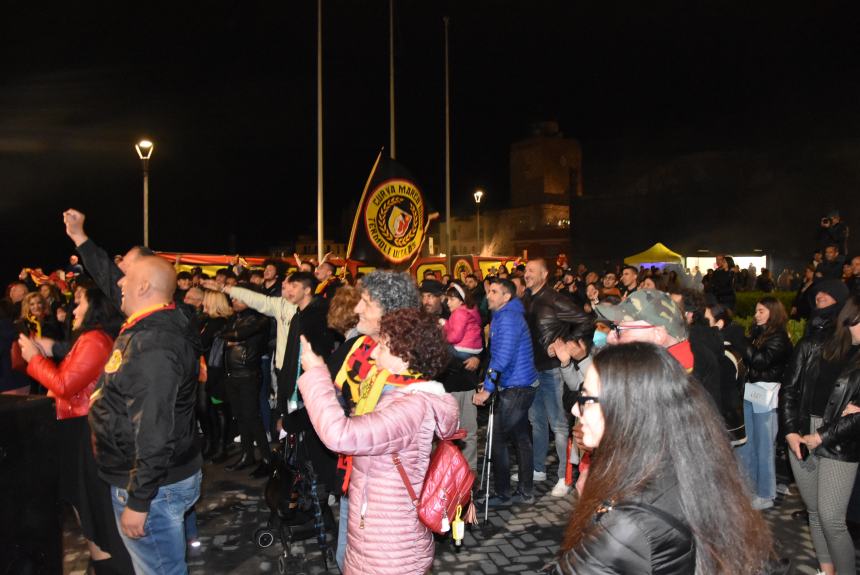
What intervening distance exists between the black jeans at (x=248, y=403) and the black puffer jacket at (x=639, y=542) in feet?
19.5

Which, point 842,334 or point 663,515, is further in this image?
point 842,334

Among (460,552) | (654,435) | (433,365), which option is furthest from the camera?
(460,552)

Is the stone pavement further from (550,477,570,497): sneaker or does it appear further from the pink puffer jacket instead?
the pink puffer jacket

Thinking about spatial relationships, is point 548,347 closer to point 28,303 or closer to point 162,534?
point 162,534

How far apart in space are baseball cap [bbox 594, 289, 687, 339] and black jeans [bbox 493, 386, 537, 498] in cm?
273

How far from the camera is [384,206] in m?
9.50

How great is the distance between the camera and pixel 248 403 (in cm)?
700

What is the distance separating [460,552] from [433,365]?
2832mm

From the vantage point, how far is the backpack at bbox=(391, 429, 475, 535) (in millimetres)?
2795

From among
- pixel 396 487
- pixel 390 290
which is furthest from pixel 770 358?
pixel 396 487

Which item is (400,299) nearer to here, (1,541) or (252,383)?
(1,541)

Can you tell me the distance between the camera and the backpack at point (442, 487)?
2.79 m

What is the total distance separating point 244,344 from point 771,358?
555 centimetres

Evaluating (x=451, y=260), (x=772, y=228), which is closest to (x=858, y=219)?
(x=772, y=228)
